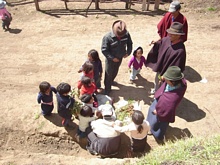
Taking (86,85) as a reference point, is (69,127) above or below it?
below

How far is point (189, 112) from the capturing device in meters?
7.04

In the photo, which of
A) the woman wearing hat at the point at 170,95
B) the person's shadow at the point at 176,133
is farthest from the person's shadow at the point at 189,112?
the woman wearing hat at the point at 170,95

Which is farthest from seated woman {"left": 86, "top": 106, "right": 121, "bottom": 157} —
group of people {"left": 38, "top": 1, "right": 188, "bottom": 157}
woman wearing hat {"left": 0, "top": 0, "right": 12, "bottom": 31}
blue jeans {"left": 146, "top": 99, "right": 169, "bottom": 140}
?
woman wearing hat {"left": 0, "top": 0, "right": 12, "bottom": 31}

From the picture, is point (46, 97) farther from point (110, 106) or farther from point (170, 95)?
point (170, 95)

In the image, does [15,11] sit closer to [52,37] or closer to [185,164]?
[52,37]

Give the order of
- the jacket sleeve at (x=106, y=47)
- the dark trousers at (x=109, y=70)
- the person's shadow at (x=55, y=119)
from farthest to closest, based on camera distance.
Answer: the dark trousers at (x=109, y=70) → the person's shadow at (x=55, y=119) → the jacket sleeve at (x=106, y=47)

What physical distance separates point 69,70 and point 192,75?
3.83 metres

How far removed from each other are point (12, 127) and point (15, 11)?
23.2 ft

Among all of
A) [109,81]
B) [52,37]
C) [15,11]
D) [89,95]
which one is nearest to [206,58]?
[109,81]

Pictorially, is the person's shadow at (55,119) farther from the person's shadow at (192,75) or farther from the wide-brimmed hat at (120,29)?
the person's shadow at (192,75)

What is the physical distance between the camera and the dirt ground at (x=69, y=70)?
6.37 metres

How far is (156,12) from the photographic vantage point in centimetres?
1201

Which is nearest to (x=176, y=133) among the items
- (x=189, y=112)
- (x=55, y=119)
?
(x=189, y=112)

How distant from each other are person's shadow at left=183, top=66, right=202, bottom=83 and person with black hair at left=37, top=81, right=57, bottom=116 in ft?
13.6
